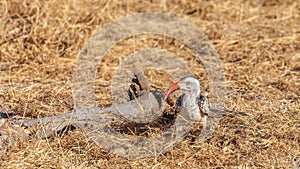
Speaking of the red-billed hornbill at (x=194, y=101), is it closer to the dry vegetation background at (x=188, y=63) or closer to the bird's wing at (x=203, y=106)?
the bird's wing at (x=203, y=106)

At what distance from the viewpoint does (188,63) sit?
6676mm

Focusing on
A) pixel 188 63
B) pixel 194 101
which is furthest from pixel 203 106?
pixel 188 63

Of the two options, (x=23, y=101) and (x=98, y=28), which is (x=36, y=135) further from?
(x=98, y=28)

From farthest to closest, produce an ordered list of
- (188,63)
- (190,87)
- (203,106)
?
(188,63), (190,87), (203,106)

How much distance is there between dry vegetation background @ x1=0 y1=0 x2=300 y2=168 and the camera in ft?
14.7

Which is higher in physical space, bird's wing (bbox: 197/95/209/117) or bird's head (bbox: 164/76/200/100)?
bird's head (bbox: 164/76/200/100)

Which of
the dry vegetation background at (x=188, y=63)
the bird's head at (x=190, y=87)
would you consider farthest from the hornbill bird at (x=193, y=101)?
the dry vegetation background at (x=188, y=63)

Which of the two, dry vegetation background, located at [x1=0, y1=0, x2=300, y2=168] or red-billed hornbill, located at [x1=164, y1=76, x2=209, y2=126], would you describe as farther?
red-billed hornbill, located at [x1=164, y1=76, x2=209, y2=126]

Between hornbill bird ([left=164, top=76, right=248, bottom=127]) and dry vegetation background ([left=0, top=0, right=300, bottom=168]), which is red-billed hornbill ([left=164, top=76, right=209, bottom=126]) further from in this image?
dry vegetation background ([left=0, top=0, right=300, bottom=168])

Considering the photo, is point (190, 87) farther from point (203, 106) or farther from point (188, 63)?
point (188, 63)

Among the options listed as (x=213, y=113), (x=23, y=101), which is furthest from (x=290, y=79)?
(x=23, y=101)

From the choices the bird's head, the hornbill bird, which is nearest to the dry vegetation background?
the hornbill bird

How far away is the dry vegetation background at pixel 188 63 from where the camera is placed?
14.7 ft

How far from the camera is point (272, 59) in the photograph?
6668 mm
